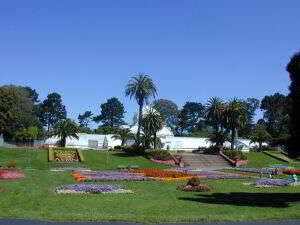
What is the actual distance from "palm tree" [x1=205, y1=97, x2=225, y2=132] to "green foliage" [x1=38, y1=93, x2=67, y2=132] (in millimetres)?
94179

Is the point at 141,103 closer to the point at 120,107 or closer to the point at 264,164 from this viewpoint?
the point at 264,164

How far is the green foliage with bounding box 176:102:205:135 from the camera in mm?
173000

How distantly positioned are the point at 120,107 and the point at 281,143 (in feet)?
545

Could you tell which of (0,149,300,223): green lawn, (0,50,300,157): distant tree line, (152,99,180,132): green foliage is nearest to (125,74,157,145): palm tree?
(0,50,300,157): distant tree line

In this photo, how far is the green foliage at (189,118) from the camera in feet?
568

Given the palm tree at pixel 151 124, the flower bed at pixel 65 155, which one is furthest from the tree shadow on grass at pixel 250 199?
the palm tree at pixel 151 124

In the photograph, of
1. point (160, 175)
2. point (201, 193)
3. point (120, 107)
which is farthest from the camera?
point (120, 107)

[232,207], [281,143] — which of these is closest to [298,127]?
[281,143]

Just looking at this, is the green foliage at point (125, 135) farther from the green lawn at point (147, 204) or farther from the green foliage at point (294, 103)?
the green foliage at point (294, 103)

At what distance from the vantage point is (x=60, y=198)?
23547 millimetres

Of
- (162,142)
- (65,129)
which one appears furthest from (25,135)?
(65,129)

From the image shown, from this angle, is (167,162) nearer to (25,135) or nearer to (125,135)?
(125,135)

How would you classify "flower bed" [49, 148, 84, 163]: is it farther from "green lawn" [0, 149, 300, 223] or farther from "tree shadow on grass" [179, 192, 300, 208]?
"tree shadow on grass" [179, 192, 300, 208]

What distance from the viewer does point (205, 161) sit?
65.7 metres
